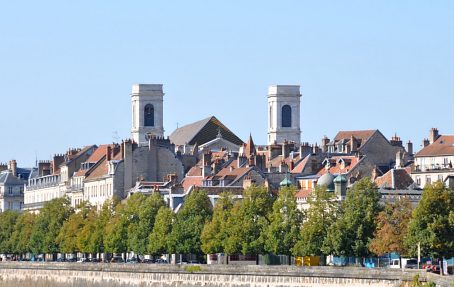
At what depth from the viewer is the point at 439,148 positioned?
132750 mm

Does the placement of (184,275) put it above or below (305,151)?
below

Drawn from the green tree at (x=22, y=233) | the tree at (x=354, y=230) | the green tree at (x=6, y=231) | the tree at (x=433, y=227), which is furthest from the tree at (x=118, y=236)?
the tree at (x=433, y=227)

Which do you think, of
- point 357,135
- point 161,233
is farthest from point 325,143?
point 161,233

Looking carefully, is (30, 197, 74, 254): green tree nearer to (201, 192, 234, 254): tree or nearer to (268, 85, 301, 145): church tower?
(201, 192, 234, 254): tree

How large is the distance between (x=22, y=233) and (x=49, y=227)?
7.23 m

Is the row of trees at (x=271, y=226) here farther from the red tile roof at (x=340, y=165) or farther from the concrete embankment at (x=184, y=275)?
the red tile roof at (x=340, y=165)

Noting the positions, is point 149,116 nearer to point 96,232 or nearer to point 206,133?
point 206,133

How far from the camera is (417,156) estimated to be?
13288 cm

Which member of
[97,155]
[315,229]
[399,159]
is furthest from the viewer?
[97,155]

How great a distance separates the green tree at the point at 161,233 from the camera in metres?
116

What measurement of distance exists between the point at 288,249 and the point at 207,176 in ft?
130

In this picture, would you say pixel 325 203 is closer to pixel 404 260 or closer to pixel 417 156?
pixel 404 260

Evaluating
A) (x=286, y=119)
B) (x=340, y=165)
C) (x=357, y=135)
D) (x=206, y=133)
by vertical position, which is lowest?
(x=340, y=165)

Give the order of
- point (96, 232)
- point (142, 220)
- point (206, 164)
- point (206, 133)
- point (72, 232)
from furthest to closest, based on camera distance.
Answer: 1. point (206, 133)
2. point (206, 164)
3. point (72, 232)
4. point (96, 232)
5. point (142, 220)
